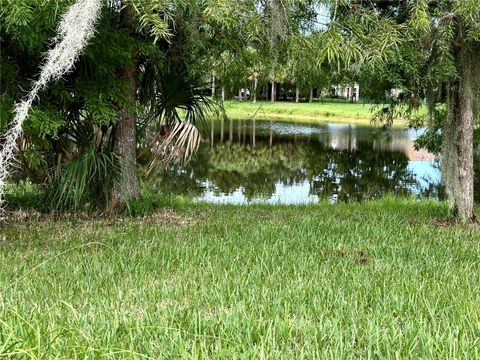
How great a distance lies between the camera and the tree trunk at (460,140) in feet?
21.1

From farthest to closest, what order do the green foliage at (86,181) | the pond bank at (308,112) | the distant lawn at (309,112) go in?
the distant lawn at (309,112) → the pond bank at (308,112) → the green foliage at (86,181)

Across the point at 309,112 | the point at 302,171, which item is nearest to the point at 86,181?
the point at 302,171

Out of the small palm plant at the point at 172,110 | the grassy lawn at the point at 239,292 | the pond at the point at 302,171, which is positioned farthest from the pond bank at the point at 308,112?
the grassy lawn at the point at 239,292

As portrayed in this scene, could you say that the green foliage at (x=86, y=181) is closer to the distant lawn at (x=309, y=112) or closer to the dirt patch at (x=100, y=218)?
the dirt patch at (x=100, y=218)

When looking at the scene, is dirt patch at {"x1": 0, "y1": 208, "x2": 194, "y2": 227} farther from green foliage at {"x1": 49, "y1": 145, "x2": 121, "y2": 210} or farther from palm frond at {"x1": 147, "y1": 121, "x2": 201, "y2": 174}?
palm frond at {"x1": 147, "y1": 121, "x2": 201, "y2": 174}

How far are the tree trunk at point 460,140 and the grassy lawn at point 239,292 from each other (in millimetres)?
807

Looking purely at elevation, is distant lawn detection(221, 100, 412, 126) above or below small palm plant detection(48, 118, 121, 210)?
above

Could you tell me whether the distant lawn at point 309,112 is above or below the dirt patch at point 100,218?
above

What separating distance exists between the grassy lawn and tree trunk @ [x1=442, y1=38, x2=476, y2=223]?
807mm

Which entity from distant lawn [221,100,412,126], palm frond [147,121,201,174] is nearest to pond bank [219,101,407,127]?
distant lawn [221,100,412,126]

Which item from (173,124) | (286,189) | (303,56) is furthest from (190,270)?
(286,189)

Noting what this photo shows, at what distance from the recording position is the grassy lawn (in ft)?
8.20

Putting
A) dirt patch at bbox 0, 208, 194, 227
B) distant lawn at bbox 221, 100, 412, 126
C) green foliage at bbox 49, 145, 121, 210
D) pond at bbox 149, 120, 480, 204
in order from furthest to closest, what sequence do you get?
distant lawn at bbox 221, 100, 412, 126, pond at bbox 149, 120, 480, 204, green foliage at bbox 49, 145, 121, 210, dirt patch at bbox 0, 208, 194, 227

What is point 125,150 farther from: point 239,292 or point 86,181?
point 239,292
